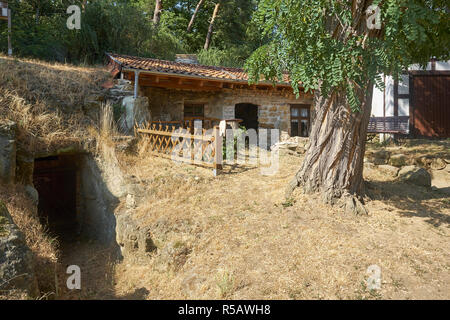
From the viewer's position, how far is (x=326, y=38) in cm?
395

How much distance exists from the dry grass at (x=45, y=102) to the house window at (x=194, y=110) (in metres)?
2.79

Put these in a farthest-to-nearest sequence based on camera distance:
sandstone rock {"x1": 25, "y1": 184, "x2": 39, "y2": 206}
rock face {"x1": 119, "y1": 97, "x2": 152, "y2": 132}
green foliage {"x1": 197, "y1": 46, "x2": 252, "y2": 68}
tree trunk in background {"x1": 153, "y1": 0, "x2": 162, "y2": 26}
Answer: tree trunk in background {"x1": 153, "y1": 0, "x2": 162, "y2": 26} → green foliage {"x1": 197, "y1": 46, "x2": 252, "y2": 68} → rock face {"x1": 119, "y1": 97, "x2": 152, "y2": 132} → sandstone rock {"x1": 25, "y1": 184, "x2": 39, "y2": 206}

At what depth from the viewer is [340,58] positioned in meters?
3.76

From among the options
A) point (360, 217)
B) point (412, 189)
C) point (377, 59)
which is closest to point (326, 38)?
point (377, 59)

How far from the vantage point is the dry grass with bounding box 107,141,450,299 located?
11.1 feet

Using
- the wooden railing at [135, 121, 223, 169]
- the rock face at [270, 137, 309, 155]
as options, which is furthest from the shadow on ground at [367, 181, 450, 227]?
the wooden railing at [135, 121, 223, 169]

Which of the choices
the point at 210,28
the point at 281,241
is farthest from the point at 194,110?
the point at 210,28

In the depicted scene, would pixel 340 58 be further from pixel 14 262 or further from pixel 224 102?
pixel 224 102

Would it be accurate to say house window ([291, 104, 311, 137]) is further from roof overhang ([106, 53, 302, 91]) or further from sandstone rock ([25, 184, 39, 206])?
sandstone rock ([25, 184, 39, 206])

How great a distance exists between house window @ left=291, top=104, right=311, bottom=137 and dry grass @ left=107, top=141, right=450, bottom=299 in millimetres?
5069

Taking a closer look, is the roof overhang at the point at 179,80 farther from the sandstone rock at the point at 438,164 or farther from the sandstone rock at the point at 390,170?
the sandstone rock at the point at 438,164

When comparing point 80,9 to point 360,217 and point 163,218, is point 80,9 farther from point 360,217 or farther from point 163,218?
point 360,217

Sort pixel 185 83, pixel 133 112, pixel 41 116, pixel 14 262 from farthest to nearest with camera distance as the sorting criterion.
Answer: pixel 185 83, pixel 133 112, pixel 41 116, pixel 14 262

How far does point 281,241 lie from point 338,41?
2.89 metres
